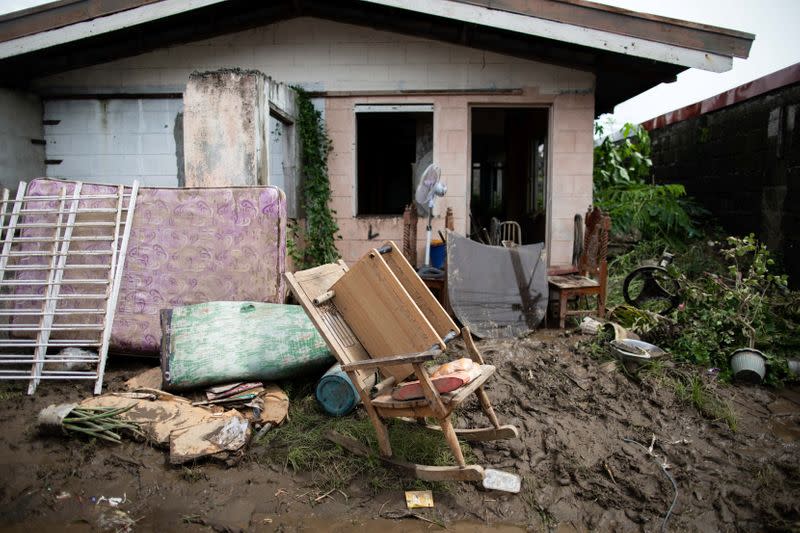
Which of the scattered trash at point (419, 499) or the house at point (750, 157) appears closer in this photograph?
the scattered trash at point (419, 499)

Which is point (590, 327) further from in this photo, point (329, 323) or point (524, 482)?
point (329, 323)

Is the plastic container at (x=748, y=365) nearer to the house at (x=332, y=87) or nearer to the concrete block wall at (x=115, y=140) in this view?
the house at (x=332, y=87)

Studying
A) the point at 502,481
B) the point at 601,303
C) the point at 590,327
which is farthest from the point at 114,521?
the point at 601,303

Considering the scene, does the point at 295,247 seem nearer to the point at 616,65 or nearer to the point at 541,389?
the point at 541,389

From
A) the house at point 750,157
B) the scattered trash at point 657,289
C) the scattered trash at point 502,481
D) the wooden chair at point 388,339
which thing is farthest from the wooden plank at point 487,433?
the house at point 750,157

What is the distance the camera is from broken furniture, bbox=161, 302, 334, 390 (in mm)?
3760

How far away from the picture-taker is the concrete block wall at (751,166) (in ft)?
21.4

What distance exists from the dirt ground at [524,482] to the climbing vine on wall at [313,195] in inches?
130

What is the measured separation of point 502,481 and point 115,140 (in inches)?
255

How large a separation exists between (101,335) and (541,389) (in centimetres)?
358

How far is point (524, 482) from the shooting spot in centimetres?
298

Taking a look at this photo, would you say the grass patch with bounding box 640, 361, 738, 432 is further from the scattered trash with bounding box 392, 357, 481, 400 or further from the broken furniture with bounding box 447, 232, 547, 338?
the scattered trash with bounding box 392, 357, 481, 400

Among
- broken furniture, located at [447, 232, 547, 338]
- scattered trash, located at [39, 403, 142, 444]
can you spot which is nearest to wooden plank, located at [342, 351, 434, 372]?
scattered trash, located at [39, 403, 142, 444]

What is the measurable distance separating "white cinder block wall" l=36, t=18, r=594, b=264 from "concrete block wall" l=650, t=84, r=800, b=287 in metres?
2.52
